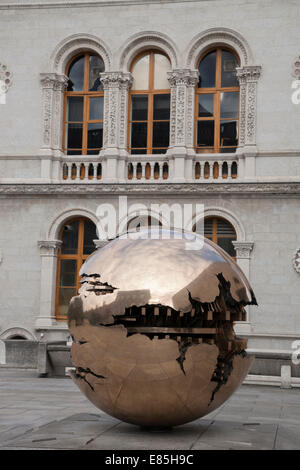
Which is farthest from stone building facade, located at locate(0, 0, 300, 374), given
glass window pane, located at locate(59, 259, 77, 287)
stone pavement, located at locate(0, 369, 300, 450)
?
stone pavement, located at locate(0, 369, 300, 450)

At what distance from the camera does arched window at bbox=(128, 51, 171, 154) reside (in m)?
21.3

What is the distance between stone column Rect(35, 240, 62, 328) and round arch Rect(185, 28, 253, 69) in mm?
6703

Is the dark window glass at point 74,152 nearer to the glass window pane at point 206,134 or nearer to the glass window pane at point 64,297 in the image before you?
the glass window pane at point 206,134

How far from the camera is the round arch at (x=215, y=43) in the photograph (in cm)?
2039

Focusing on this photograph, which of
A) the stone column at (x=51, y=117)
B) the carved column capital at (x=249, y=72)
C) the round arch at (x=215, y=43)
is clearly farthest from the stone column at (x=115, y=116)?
the carved column capital at (x=249, y=72)

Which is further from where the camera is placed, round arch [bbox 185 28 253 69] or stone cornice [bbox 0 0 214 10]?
stone cornice [bbox 0 0 214 10]

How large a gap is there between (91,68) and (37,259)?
6.20 metres

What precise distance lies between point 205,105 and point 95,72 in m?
3.64

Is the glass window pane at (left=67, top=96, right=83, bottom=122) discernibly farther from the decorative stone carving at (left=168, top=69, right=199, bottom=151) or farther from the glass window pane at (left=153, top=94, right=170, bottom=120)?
the decorative stone carving at (left=168, top=69, right=199, bottom=151)
